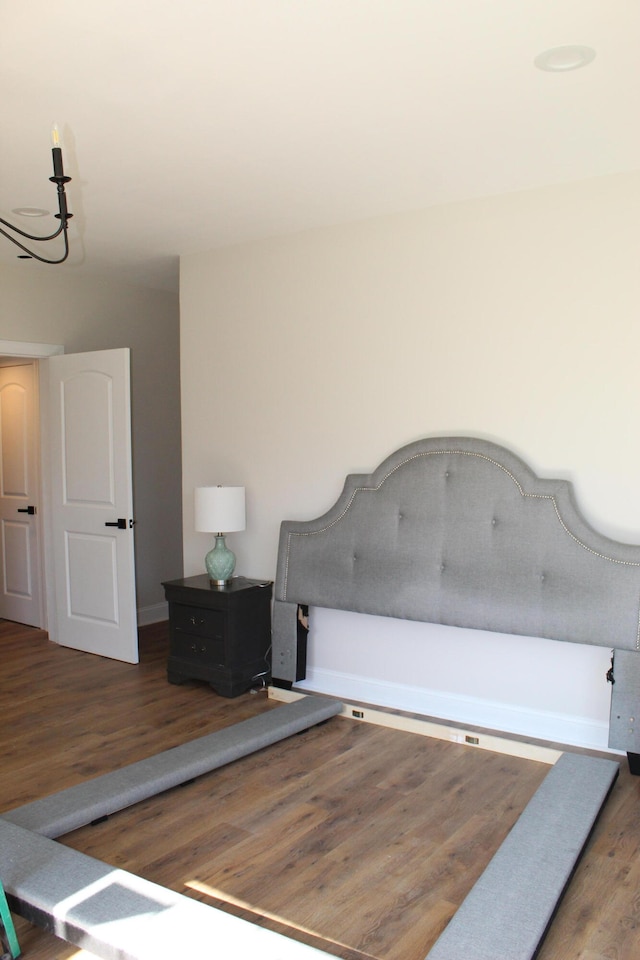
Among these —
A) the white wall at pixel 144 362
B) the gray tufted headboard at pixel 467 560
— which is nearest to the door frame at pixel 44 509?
the white wall at pixel 144 362

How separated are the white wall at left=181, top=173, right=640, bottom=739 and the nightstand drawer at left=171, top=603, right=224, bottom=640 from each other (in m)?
0.47

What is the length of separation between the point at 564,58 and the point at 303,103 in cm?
88

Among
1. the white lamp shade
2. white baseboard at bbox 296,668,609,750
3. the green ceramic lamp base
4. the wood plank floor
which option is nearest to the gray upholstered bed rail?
the wood plank floor

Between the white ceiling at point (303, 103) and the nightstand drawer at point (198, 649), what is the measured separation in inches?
91.7

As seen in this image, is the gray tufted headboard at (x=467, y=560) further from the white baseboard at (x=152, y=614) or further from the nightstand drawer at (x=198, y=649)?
the white baseboard at (x=152, y=614)

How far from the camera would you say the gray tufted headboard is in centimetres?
342

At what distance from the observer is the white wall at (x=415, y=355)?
11.8 ft

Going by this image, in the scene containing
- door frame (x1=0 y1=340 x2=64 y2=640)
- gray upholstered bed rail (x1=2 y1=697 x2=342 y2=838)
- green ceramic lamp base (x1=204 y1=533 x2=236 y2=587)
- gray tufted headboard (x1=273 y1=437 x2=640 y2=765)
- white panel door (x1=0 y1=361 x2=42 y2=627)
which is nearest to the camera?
gray upholstered bed rail (x1=2 y1=697 x2=342 y2=838)

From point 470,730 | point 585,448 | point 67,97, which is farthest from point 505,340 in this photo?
point 67,97

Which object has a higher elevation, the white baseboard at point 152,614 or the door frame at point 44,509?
the door frame at point 44,509

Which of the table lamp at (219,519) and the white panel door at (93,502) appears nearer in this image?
the table lamp at (219,519)

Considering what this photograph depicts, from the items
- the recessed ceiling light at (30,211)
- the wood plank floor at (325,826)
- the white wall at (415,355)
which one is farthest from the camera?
the recessed ceiling light at (30,211)

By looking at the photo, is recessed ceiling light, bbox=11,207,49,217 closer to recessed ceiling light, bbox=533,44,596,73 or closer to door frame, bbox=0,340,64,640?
door frame, bbox=0,340,64,640

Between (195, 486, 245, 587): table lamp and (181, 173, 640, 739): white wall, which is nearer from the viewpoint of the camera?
(181, 173, 640, 739): white wall
